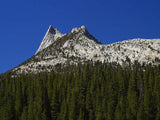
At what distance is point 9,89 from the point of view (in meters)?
113

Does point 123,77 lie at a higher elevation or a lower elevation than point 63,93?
higher

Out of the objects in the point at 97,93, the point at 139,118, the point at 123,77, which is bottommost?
the point at 139,118

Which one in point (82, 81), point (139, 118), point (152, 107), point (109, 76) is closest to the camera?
point (139, 118)

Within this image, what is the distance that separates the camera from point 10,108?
91562mm

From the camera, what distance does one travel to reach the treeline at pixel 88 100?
259 feet

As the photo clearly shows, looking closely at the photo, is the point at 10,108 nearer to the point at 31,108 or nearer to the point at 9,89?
the point at 31,108

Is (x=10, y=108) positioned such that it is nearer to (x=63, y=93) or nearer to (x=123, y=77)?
(x=63, y=93)

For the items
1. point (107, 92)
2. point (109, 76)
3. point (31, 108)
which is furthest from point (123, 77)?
point (31, 108)

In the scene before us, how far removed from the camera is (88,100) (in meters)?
93.2

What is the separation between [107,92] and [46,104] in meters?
26.5

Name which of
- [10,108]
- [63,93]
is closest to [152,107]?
[63,93]

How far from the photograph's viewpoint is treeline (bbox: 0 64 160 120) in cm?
7881

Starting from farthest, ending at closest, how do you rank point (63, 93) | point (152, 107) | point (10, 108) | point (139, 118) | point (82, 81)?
1. point (82, 81)
2. point (63, 93)
3. point (10, 108)
4. point (152, 107)
5. point (139, 118)

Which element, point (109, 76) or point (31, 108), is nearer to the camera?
point (31, 108)
